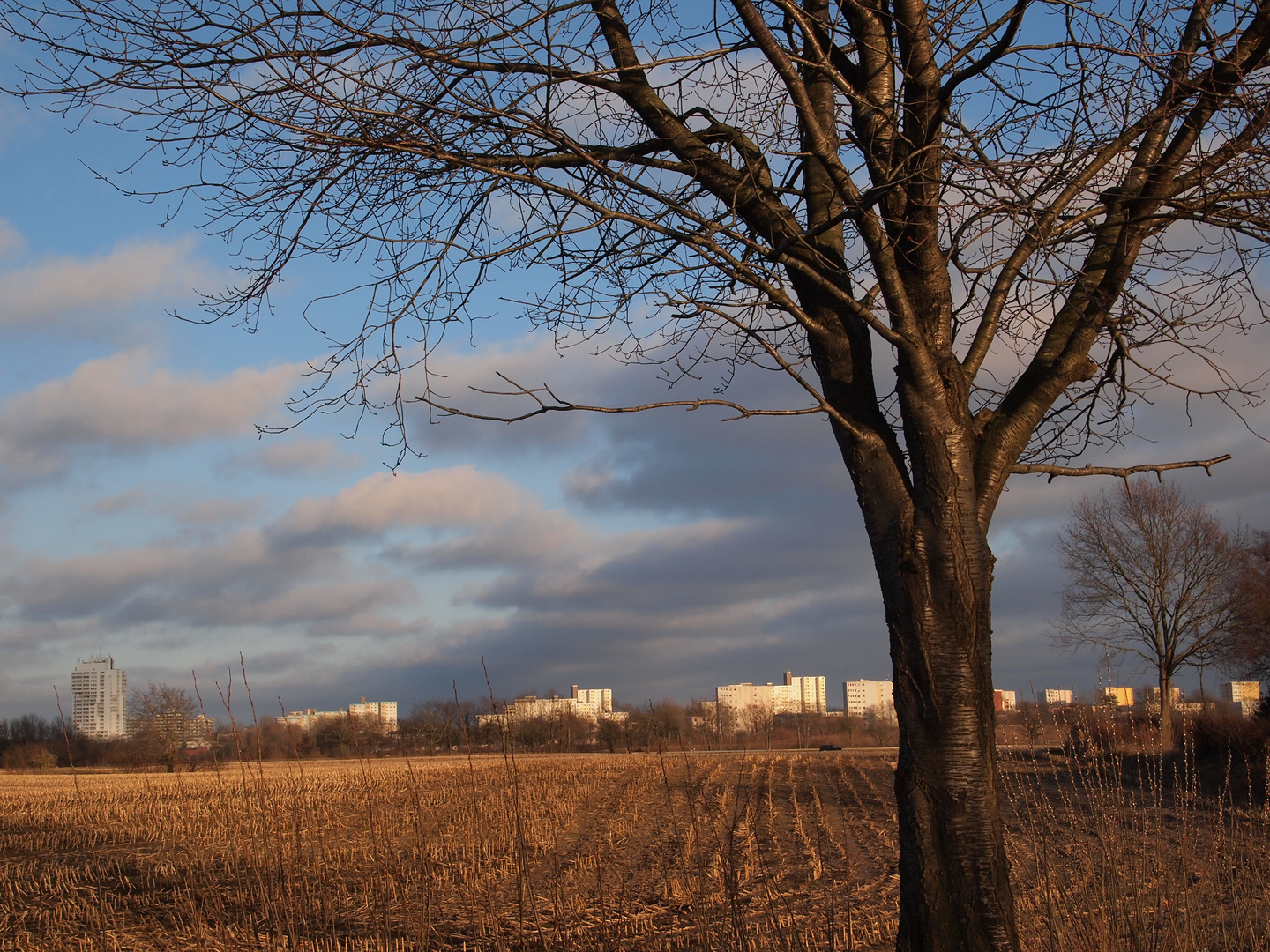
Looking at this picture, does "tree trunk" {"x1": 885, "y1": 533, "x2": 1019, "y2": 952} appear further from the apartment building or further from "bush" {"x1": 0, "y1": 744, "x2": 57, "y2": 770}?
"bush" {"x1": 0, "y1": 744, "x2": 57, "y2": 770}

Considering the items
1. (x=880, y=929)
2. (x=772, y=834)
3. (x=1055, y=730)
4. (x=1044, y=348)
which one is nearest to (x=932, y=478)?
(x=1044, y=348)

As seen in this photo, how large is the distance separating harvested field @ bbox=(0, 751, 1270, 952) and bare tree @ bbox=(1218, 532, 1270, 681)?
555 inches

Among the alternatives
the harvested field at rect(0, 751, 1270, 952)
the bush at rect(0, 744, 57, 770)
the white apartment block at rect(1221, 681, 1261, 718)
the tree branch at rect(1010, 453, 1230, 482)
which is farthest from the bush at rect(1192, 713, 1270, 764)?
the bush at rect(0, 744, 57, 770)

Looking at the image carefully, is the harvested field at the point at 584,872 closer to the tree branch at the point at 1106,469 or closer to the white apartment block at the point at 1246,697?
the tree branch at the point at 1106,469

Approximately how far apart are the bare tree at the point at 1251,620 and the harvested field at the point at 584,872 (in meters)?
14.1

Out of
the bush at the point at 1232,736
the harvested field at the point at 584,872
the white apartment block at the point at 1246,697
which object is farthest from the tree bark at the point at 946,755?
the white apartment block at the point at 1246,697

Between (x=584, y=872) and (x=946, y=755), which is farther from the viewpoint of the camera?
(x=584, y=872)

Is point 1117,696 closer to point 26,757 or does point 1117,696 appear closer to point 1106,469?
point 1106,469

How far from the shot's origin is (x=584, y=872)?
1022 cm

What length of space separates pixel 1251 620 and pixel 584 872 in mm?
28732

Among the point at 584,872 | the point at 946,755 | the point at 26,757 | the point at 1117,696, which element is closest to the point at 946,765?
the point at 946,755

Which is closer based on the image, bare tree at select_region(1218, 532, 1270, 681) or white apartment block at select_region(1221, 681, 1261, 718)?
white apartment block at select_region(1221, 681, 1261, 718)

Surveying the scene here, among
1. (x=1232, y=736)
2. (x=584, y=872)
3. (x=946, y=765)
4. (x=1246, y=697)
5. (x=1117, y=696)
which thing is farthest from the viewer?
(x=1246, y=697)

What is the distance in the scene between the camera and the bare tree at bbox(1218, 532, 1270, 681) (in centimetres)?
2931
